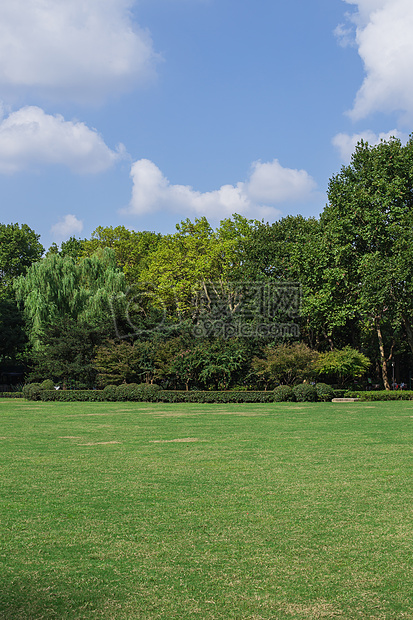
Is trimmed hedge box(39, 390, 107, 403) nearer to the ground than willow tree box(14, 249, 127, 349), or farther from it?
nearer to the ground

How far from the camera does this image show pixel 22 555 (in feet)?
16.5

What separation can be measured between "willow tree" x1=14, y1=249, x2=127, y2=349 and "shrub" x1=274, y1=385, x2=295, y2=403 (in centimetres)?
1492

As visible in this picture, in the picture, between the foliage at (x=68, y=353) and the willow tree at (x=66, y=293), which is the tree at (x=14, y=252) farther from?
the foliage at (x=68, y=353)

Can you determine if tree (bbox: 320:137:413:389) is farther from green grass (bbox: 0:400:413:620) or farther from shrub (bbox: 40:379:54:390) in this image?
green grass (bbox: 0:400:413:620)

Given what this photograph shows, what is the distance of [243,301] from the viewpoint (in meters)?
41.4

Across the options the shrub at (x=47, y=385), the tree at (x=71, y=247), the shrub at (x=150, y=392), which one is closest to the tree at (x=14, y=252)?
the tree at (x=71, y=247)

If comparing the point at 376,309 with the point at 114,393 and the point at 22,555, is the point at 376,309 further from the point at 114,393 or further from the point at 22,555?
the point at 22,555

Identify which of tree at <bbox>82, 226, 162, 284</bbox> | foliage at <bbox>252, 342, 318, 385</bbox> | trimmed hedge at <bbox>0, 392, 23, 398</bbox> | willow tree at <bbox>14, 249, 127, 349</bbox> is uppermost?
tree at <bbox>82, 226, 162, 284</bbox>

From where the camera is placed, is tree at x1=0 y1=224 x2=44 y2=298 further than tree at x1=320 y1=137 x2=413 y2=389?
Yes

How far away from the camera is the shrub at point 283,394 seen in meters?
31.6

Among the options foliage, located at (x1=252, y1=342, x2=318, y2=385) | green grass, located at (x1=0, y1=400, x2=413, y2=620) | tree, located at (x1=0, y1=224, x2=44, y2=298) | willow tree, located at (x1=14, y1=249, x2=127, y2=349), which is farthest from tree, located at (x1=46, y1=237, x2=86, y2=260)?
green grass, located at (x1=0, y1=400, x2=413, y2=620)

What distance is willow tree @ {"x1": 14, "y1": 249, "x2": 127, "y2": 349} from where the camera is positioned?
139ft

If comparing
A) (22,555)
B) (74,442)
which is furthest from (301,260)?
(22,555)

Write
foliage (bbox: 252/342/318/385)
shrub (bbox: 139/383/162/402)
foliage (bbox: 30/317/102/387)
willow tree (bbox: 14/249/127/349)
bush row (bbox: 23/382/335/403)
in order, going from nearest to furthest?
bush row (bbox: 23/382/335/403) < shrub (bbox: 139/383/162/402) < foliage (bbox: 252/342/318/385) < foliage (bbox: 30/317/102/387) < willow tree (bbox: 14/249/127/349)
